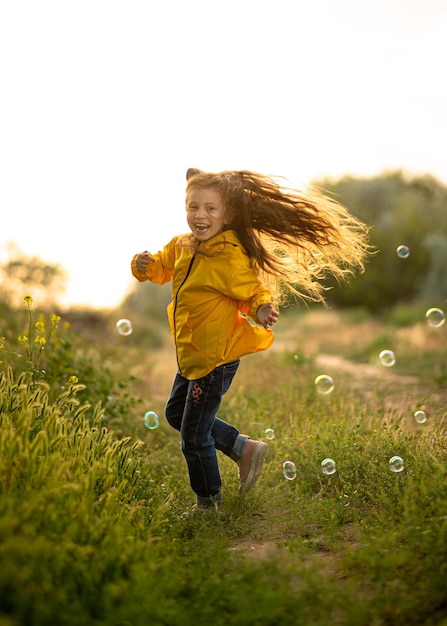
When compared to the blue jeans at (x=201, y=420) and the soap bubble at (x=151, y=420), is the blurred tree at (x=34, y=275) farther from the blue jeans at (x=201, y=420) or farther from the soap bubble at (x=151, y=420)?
the blue jeans at (x=201, y=420)

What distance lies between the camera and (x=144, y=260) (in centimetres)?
441

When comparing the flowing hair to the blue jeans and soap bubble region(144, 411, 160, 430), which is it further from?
soap bubble region(144, 411, 160, 430)

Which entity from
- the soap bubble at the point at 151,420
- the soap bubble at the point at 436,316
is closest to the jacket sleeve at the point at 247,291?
the soap bubble at the point at 151,420

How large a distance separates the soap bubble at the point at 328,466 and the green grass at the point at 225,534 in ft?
0.30

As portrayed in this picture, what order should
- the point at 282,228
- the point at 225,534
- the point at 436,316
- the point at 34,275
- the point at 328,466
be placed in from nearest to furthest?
the point at 225,534, the point at 328,466, the point at 282,228, the point at 436,316, the point at 34,275

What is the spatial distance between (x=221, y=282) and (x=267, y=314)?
1.12ft

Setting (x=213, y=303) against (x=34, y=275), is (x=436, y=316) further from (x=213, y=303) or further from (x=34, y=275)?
(x=34, y=275)

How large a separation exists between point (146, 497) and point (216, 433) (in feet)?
2.06

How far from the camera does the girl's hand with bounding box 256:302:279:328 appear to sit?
3.92m

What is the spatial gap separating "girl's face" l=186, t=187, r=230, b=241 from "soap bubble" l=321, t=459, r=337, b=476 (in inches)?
65.0

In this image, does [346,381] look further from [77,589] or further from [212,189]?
[77,589]

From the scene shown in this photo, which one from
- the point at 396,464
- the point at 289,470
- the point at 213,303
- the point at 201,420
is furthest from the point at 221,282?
the point at 396,464

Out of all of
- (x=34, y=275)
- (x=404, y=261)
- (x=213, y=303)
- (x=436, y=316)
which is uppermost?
(x=404, y=261)

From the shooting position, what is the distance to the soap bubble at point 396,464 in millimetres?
4012
